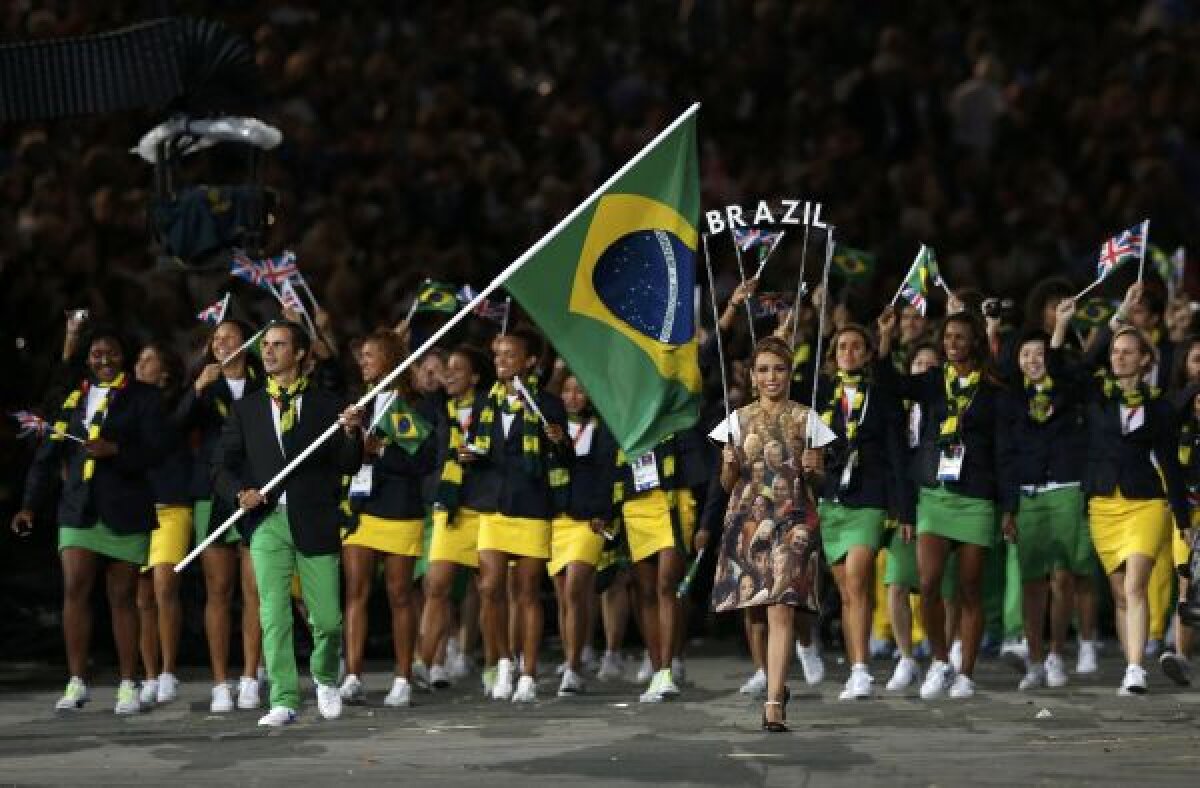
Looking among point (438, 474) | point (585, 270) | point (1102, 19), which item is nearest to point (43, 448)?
point (438, 474)

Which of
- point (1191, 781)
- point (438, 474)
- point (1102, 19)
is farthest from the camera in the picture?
point (1102, 19)

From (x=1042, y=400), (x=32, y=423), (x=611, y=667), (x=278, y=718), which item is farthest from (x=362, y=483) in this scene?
(x=1042, y=400)

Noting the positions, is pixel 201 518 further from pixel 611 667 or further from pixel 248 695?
pixel 611 667

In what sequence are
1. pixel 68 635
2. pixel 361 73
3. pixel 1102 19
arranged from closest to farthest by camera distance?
pixel 68 635
pixel 361 73
pixel 1102 19

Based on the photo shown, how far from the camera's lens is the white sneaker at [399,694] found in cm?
1395

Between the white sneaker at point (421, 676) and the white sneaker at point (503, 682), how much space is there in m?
0.52

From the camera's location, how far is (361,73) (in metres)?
21.1

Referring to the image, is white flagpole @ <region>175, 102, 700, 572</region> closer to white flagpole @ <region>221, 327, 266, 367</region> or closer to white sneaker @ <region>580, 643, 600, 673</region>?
white flagpole @ <region>221, 327, 266, 367</region>

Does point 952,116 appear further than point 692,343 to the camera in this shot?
Yes

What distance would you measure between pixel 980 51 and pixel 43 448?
424 inches

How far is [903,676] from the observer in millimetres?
14453

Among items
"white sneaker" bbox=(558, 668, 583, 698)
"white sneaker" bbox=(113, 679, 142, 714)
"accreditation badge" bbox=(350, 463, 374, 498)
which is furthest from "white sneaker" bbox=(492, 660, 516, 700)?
"white sneaker" bbox=(113, 679, 142, 714)

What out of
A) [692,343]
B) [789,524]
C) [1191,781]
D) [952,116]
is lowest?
[1191,781]

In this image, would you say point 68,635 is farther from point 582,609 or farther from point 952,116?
point 952,116
